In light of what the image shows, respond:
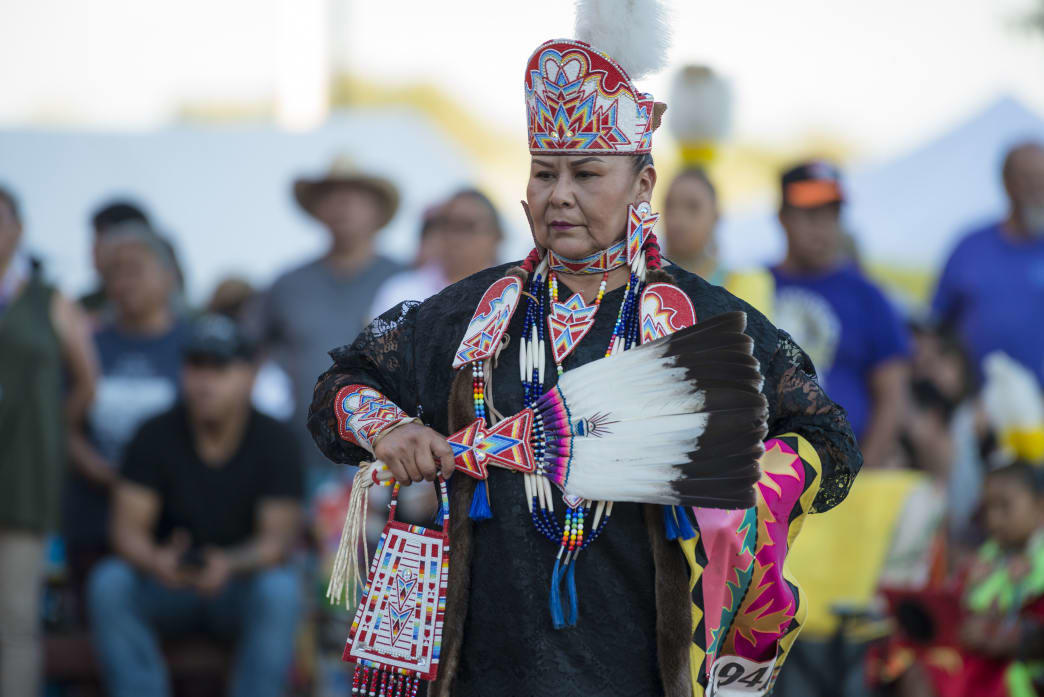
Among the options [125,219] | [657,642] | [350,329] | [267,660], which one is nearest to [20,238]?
[125,219]

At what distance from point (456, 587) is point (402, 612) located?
119 mm

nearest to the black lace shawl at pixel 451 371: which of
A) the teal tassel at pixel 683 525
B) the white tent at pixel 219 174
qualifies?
the teal tassel at pixel 683 525

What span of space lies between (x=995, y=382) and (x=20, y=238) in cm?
425

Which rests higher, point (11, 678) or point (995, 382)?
point (995, 382)

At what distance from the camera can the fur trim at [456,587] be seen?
8.61 ft

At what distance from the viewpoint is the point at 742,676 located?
278 cm

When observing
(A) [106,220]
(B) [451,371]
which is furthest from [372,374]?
(A) [106,220]

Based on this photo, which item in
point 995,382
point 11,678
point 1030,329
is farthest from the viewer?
point 1030,329

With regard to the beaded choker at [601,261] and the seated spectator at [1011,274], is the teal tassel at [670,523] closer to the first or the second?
the beaded choker at [601,261]

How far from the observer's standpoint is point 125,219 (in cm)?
655

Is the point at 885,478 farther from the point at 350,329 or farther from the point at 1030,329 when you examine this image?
the point at 350,329

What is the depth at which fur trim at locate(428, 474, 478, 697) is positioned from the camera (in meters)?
2.62

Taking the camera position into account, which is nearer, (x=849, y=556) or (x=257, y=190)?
(x=849, y=556)

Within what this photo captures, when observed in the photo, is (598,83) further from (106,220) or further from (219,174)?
(219,174)
